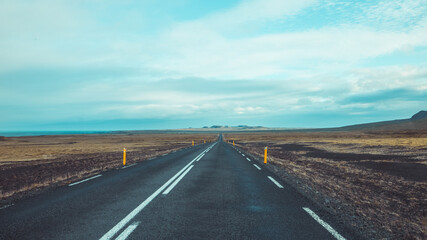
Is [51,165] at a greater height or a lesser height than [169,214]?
lesser

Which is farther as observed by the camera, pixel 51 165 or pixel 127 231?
pixel 51 165

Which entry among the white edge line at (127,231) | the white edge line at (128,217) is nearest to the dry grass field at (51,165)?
the white edge line at (128,217)

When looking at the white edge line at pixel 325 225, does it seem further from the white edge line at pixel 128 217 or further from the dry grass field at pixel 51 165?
the dry grass field at pixel 51 165

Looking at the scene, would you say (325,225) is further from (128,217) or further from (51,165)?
(51,165)

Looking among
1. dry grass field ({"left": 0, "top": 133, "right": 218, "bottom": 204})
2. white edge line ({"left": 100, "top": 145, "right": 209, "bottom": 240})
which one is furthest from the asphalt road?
dry grass field ({"left": 0, "top": 133, "right": 218, "bottom": 204})

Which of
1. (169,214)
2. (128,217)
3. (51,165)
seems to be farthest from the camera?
(51,165)

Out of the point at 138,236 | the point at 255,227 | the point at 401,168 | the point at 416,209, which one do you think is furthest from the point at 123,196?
the point at 401,168

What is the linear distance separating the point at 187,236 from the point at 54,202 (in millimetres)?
4449

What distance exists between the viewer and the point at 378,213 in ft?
20.4

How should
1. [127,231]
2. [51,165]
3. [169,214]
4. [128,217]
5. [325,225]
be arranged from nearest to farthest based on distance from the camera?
[127,231] → [325,225] → [128,217] → [169,214] → [51,165]

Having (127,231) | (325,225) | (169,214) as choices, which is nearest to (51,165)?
(169,214)

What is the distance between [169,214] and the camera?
5852 millimetres

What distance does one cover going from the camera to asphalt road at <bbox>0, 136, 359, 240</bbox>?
4.71 metres

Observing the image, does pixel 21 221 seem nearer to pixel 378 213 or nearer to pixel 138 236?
pixel 138 236
